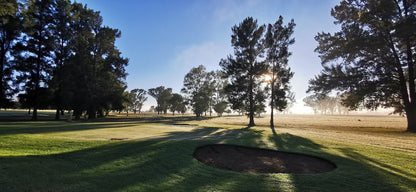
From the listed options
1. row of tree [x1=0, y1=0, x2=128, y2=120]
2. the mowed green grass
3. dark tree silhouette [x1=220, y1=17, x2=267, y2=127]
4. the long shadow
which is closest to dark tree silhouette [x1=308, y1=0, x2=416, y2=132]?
dark tree silhouette [x1=220, y1=17, x2=267, y2=127]

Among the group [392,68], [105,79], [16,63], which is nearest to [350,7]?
[392,68]

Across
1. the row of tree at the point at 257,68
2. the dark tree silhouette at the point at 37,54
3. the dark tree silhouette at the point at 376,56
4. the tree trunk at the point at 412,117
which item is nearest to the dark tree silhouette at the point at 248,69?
the row of tree at the point at 257,68

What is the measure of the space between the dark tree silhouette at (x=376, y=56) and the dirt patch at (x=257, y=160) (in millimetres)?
19020

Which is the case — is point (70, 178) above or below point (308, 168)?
above

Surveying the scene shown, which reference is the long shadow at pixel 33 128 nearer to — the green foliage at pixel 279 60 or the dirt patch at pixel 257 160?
the dirt patch at pixel 257 160

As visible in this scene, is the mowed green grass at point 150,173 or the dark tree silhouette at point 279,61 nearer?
the mowed green grass at point 150,173

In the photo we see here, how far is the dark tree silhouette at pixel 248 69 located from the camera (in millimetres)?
27641

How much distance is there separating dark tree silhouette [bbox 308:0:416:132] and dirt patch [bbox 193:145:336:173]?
19020 millimetres

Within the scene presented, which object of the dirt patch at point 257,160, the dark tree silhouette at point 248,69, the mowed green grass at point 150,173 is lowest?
the dirt patch at point 257,160

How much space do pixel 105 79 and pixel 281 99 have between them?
33.8m

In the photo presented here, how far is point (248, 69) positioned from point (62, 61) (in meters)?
34.5

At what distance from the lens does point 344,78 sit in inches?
849

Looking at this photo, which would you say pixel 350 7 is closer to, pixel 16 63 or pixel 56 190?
pixel 56 190

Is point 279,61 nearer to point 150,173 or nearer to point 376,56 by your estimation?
point 376,56
